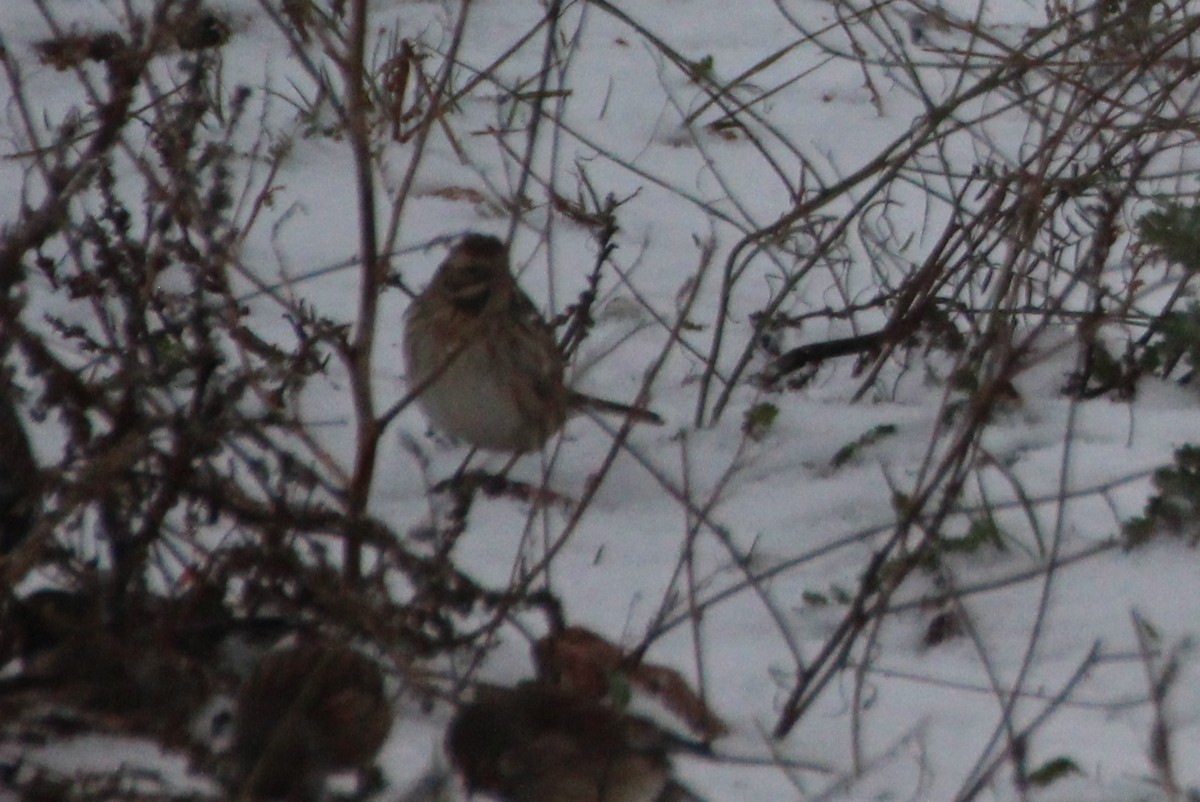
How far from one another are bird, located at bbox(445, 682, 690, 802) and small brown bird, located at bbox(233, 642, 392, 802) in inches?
4.3

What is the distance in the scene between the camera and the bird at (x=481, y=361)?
4.75m

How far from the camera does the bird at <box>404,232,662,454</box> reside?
15.6 feet

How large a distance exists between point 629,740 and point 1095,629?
1.16 m

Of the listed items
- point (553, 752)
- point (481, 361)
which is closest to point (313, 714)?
point (553, 752)

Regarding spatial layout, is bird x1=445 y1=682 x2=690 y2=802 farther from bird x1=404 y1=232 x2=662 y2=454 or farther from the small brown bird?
bird x1=404 y1=232 x2=662 y2=454

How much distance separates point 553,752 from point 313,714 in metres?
0.30

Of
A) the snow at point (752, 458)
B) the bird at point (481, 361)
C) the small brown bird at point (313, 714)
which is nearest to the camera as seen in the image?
the small brown bird at point (313, 714)

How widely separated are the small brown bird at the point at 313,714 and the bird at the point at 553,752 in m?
0.11

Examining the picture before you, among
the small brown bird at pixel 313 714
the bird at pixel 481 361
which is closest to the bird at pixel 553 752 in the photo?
the small brown bird at pixel 313 714

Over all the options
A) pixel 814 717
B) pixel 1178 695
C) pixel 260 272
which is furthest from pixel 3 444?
pixel 260 272

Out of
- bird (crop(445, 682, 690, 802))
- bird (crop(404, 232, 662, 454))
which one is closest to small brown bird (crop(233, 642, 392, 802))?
bird (crop(445, 682, 690, 802))

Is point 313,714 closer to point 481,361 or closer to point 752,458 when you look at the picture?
point 752,458

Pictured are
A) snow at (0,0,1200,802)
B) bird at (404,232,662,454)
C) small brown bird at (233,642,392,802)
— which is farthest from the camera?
bird at (404,232,662,454)

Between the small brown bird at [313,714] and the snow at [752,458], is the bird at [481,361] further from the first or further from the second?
the small brown bird at [313,714]
